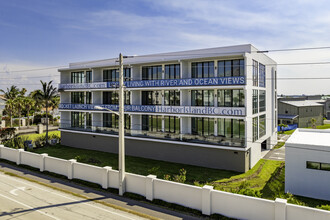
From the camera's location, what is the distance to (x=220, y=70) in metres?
27.6

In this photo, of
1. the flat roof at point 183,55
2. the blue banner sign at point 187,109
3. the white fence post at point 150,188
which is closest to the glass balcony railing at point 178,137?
the blue banner sign at point 187,109

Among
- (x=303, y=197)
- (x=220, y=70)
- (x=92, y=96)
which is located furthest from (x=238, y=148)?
(x=92, y=96)

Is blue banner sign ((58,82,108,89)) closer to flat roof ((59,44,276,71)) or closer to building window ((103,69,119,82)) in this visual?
building window ((103,69,119,82))

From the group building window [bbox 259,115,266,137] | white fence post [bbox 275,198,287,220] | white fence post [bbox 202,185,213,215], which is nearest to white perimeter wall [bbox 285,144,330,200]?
white fence post [bbox 275,198,287,220]

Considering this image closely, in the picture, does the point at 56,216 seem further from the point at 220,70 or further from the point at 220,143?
the point at 220,70

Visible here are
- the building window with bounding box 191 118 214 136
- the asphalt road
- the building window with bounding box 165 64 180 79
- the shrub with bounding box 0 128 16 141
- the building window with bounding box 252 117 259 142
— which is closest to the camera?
the asphalt road

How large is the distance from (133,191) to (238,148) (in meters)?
11.6

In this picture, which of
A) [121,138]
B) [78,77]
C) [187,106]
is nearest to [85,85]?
[78,77]

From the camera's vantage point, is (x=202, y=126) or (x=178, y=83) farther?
(x=202, y=126)

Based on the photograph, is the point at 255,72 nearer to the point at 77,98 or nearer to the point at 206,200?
the point at 206,200

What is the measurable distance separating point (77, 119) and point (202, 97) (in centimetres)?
2095

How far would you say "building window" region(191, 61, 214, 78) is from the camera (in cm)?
2819

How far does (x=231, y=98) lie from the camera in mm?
27266

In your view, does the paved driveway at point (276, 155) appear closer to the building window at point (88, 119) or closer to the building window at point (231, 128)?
the building window at point (231, 128)
